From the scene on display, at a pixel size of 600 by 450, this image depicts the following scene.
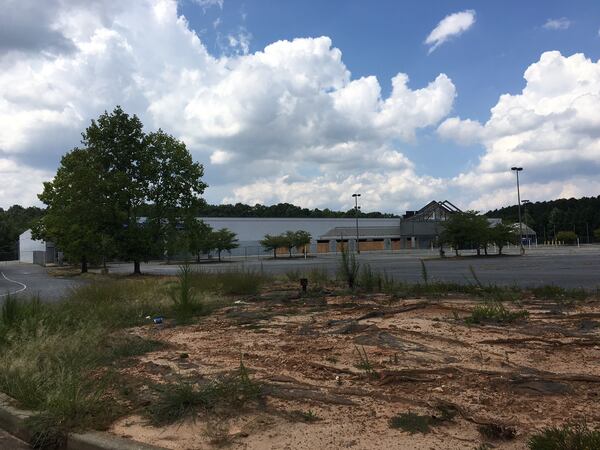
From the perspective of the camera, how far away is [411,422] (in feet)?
14.9

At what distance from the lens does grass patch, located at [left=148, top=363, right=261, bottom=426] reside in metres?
5.10

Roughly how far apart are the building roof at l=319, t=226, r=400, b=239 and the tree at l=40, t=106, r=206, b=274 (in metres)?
66.8

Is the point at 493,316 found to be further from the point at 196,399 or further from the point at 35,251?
the point at 35,251

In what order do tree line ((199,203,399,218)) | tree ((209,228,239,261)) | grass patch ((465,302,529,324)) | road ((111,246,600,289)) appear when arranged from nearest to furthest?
grass patch ((465,302,529,324))
road ((111,246,600,289))
tree ((209,228,239,261))
tree line ((199,203,399,218))

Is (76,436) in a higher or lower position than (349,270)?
lower

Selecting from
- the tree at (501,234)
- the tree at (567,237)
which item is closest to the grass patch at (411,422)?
the tree at (501,234)

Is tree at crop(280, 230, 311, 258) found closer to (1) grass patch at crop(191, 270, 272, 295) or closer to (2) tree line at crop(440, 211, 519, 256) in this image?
(2) tree line at crop(440, 211, 519, 256)

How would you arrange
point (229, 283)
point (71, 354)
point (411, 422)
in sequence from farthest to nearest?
1. point (229, 283)
2. point (71, 354)
3. point (411, 422)

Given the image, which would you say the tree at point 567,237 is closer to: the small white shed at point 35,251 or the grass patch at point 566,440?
the small white shed at point 35,251

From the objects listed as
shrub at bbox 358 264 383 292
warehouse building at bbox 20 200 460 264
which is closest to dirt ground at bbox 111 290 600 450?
shrub at bbox 358 264 383 292

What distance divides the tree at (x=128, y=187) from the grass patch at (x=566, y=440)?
1151 inches

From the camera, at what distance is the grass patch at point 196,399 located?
5102mm

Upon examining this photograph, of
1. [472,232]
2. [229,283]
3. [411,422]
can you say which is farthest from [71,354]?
[472,232]

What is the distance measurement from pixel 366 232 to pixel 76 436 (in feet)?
313
